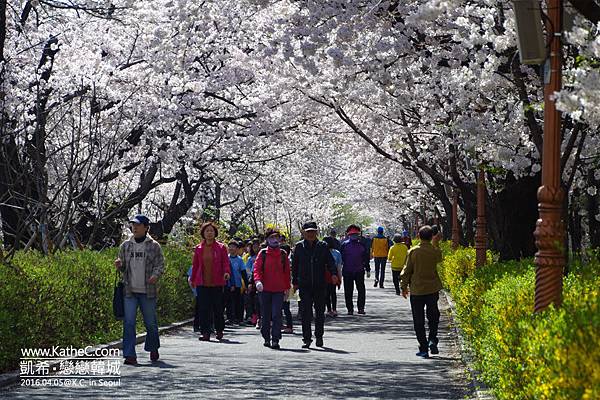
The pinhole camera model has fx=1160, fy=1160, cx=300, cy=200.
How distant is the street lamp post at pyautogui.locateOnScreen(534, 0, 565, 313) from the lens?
870cm

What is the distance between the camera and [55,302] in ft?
46.4

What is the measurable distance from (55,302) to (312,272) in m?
4.16

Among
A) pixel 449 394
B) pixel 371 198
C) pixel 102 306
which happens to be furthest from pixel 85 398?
pixel 371 198

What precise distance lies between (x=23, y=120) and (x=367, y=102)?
722 centimetres

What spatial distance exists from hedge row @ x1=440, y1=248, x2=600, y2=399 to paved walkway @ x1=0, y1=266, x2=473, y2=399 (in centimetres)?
95

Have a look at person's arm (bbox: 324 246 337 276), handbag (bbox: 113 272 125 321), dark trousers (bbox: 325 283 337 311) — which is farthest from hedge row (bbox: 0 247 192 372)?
dark trousers (bbox: 325 283 337 311)

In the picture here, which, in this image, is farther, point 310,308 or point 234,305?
point 234,305

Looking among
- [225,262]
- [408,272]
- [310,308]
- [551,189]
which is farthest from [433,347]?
[551,189]

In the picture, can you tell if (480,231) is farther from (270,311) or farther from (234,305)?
(270,311)

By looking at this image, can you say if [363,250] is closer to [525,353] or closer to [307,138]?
[307,138]

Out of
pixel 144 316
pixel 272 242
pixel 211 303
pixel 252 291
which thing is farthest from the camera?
pixel 252 291

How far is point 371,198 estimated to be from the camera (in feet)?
240

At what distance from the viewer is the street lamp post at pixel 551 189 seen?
8.70 m

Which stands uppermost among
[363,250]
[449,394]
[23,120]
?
[23,120]
